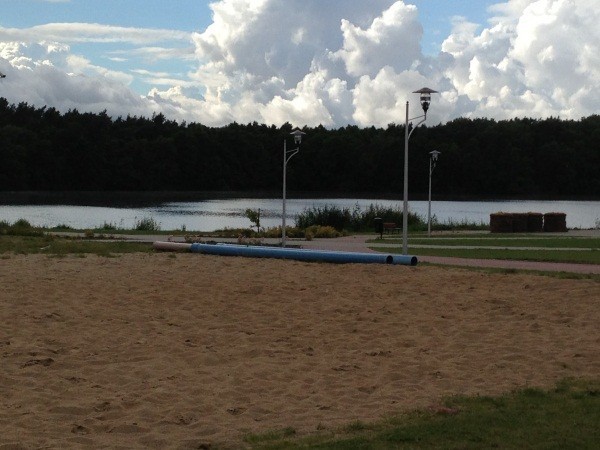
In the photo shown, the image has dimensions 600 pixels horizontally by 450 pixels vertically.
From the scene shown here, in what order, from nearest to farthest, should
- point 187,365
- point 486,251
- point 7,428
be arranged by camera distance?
point 7,428
point 187,365
point 486,251

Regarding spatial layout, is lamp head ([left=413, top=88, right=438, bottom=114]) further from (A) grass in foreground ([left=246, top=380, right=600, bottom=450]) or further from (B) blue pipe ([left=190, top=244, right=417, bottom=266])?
(A) grass in foreground ([left=246, top=380, right=600, bottom=450])

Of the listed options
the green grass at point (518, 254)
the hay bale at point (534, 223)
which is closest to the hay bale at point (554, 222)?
the hay bale at point (534, 223)

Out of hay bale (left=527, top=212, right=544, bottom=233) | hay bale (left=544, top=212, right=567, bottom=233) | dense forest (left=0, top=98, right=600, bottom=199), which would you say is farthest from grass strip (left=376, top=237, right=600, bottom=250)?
dense forest (left=0, top=98, right=600, bottom=199)

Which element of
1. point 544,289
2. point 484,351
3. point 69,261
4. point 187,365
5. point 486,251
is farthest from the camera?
point 486,251

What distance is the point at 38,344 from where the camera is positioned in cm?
1072

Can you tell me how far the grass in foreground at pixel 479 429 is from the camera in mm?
6625

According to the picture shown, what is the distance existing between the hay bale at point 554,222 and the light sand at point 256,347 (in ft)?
69.7

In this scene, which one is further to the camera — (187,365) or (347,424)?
(187,365)

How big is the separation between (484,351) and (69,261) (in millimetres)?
11307

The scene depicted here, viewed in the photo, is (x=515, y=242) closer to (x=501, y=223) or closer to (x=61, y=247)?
(x=501, y=223)

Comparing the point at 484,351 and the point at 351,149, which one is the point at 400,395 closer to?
the point at 484,351

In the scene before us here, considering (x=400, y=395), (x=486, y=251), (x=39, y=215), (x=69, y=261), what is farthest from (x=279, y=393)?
(x=39, y=215)

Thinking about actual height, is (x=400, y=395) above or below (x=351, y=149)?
below

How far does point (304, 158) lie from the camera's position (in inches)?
4427
